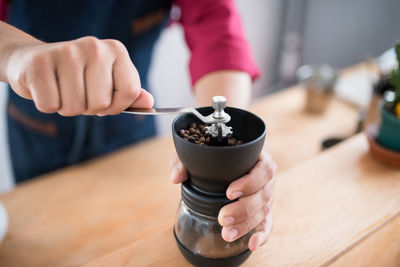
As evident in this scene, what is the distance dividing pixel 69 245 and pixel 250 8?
2.17m

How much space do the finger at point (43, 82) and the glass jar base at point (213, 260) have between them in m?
0.30

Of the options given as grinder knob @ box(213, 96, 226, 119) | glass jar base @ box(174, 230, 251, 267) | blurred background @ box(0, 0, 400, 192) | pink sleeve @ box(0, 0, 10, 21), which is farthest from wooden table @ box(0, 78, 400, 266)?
blurred background @ box(0, 0, 400, 192)

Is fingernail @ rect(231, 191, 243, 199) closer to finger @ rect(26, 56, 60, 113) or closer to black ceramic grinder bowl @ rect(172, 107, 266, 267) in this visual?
black ceramic grinder bowl @ rect(172, 107, 266, 267)

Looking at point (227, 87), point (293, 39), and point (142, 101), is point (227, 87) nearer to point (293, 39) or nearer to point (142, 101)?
point (142, 101)

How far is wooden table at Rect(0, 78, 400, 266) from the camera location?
585 millimetres

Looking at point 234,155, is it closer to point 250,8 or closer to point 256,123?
point 256,123

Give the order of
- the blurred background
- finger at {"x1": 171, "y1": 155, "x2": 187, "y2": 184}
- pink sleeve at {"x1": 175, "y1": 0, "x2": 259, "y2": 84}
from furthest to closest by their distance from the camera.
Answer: the blurred background
pink sleeve at {"x1": 175, "y1": 0, "x2": 259, "y2": 84}
finger at {"x1": 171, "y1": 155, "x2": 187, "y2": 184}

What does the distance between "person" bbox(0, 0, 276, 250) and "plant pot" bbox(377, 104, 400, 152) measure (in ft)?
1.05

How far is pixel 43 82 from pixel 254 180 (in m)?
0.31

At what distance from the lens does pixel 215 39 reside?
87 cm

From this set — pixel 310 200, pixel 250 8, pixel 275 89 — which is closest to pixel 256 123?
pixel 310 200

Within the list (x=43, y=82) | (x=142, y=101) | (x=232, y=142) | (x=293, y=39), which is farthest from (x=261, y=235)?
(x=293, y=39)

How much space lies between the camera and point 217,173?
46 centimetres

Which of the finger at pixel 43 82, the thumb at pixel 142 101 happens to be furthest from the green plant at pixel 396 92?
the finger at pixel 43 82
